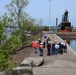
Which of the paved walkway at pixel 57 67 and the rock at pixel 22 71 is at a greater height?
the rock at pixel 22 71

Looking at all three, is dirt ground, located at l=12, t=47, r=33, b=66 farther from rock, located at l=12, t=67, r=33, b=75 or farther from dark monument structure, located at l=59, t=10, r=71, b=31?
dark monument structure, located at l=59, t=10, r=71, b=31

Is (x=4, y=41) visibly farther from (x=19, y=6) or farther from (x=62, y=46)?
(x=19, y=6)

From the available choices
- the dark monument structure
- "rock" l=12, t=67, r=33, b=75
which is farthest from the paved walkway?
the dark monument structure

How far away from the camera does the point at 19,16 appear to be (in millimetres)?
41344

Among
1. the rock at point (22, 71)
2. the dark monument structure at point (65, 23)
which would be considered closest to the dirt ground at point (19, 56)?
the rock at point (22, 71)

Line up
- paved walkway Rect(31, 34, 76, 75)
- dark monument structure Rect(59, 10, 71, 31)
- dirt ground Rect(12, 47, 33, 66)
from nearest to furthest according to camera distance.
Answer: paved walkway Rect(31, 34, 76, 75)
dirt ground Rect(12, 47, 33, 66)
dark monument structure Rect(59, 10, 71, 31)

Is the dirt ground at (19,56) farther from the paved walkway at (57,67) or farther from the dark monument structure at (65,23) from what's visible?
the dark monument structure at (65,23)

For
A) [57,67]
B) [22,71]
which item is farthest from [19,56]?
[22,71]

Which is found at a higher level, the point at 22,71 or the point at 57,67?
the point at 22,71

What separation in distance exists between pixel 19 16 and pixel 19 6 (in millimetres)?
2342

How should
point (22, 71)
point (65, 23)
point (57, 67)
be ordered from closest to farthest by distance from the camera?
1. point (22, 71)
2. point (57, 67)
3. point (65, 23)

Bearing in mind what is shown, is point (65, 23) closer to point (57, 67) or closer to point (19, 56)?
point (19, 56)

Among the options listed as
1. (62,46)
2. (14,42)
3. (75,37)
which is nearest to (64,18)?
(75,37)

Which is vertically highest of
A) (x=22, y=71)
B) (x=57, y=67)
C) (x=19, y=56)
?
(x=22, y=71)
